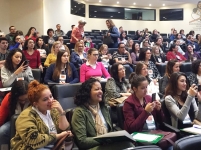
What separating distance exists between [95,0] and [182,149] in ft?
49.4

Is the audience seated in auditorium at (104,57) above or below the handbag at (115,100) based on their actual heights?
above

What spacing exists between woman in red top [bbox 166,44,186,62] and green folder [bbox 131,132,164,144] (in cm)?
524

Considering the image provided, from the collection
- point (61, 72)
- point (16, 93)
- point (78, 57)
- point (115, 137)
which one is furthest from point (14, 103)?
point (78, 57)

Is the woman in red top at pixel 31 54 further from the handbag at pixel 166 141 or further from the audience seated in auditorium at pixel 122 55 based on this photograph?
the handbag at pixel 166 141

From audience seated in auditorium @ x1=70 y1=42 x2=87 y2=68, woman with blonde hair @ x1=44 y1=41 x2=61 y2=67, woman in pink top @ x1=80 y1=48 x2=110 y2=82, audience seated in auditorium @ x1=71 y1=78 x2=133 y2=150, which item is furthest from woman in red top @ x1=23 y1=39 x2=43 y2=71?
audience seated in auditorium @ x1=71 y1=78 x2=133 y2=150

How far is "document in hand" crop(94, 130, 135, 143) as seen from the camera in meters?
1.95

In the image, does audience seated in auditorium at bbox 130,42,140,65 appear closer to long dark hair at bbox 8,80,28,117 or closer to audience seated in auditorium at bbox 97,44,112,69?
audience seated in auditorium at bbox 97,44,112,69

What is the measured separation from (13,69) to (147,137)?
2.36m

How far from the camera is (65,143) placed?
2.16 meters

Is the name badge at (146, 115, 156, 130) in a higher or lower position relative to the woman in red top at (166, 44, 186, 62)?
lower

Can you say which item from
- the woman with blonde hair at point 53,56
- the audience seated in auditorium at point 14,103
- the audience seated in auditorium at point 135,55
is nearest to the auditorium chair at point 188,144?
the audience seated in auditorium at point 14,103

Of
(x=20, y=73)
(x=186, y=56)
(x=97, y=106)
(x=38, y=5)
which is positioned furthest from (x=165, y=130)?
(x=38, y=5)

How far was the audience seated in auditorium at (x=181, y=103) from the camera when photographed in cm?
271

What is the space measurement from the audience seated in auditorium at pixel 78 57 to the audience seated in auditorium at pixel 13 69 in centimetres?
159
